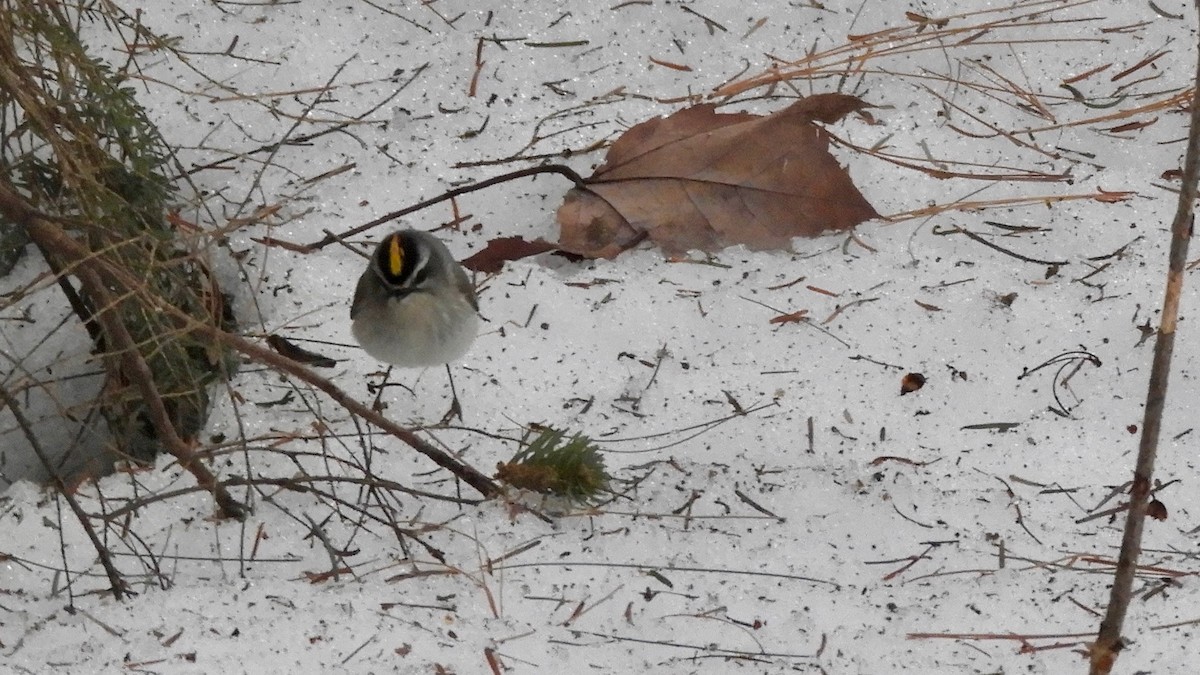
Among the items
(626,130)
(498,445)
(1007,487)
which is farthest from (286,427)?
(1007,487)

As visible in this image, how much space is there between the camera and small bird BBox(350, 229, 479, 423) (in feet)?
11.0

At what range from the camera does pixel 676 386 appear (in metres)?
3.62

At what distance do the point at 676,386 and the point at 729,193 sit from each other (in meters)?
0.76

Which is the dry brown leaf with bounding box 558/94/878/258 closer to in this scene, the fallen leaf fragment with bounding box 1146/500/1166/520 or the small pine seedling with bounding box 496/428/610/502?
the small pine seedling with bounding box 496/428/610/502

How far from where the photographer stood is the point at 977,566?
116 inches

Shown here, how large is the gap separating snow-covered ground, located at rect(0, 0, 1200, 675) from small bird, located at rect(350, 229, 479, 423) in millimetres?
228

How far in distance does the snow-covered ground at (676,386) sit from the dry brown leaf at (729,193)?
9 centimetres

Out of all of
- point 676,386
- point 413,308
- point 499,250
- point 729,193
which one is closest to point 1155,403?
point 676,386

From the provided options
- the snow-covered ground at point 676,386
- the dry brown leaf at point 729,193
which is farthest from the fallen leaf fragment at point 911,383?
the dry brown leaf at point 729,193

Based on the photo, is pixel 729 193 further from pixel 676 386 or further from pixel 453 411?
pixel 453 411

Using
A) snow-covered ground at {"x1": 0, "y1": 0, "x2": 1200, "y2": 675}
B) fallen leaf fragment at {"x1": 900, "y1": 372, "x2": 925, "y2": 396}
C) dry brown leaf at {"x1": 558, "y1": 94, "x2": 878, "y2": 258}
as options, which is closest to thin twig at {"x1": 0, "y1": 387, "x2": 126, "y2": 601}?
snow-covered ground at {"x1": 0, "y1": 0, "x2": 1200, "y2": 675}

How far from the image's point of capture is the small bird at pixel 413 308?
3352mm

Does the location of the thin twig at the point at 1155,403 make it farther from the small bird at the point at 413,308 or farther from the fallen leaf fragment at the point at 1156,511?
the small bird at the point at 413,308

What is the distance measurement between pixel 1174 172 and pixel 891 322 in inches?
46.9
